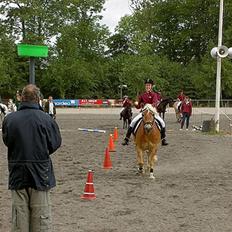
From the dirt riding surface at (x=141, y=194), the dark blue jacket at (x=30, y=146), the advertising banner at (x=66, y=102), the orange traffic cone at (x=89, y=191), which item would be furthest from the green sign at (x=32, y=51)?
the advertising banner at (x=66, y=102)

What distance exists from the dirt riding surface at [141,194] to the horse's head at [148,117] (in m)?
1.22

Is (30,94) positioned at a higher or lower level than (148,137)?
higher

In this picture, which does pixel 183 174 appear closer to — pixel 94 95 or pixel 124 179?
pixel 124 179

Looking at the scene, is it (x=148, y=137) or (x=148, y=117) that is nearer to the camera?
(x=148, y=117)

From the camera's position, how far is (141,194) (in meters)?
10.4

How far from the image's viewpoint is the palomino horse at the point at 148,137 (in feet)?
41.4

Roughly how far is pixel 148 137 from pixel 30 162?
756 cm

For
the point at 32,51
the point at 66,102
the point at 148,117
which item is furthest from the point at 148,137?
the point at 66,102

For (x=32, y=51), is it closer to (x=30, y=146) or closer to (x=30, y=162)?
(x=30, y=146)

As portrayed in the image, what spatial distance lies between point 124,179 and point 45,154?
6542 mm

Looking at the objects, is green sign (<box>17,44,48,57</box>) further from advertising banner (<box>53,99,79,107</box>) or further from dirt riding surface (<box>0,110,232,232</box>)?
advertising banner (<box>53,99,79,107</box>)

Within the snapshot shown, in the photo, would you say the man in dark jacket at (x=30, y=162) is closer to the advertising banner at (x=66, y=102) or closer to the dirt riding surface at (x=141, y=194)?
the dirt riding surface at (x=141, y=194)

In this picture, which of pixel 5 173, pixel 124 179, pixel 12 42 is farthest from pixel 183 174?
pixel 12 42

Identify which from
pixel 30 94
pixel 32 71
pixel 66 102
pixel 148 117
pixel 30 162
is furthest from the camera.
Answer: pixel 66 102
